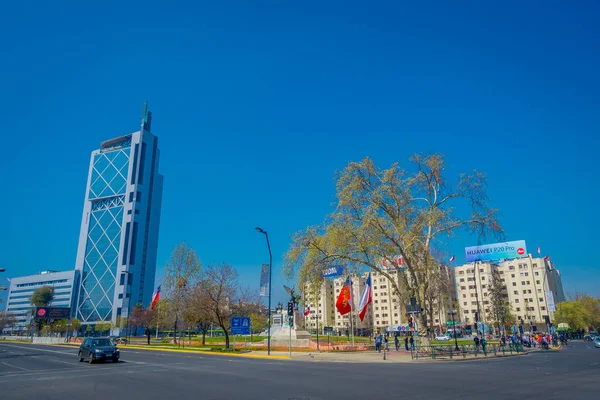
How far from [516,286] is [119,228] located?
509 ft

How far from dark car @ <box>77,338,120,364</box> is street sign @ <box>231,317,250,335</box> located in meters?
12.3

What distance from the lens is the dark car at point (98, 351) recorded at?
2555 cm

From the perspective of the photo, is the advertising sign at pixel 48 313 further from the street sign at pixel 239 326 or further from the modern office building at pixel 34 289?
the street sign at pixel 239 326

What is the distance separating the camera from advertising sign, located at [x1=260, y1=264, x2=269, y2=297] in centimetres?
4009

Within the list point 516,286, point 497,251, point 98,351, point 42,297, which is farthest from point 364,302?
point 42,297

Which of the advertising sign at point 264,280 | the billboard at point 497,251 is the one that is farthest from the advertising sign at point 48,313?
the billboard at point 497,251

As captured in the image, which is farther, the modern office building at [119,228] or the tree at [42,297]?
the modern office building at [119,228]

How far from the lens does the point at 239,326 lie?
37.4 m

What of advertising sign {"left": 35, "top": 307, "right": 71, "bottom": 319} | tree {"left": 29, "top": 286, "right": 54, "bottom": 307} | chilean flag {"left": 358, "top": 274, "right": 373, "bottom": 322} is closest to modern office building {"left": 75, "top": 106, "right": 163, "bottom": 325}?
tree {"left": 29, "top": 286, "right": 54, "bottom": 307}

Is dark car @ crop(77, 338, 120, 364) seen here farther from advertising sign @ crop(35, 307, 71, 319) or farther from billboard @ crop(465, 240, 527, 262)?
billboard @ crop(465, 240, 527, 262)

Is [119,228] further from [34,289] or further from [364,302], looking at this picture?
[364,302]

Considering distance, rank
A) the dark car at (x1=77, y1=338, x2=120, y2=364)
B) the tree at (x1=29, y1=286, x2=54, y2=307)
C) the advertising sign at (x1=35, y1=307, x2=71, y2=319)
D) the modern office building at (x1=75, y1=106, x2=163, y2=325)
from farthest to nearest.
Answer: the modern office building at (x1=75, y1=106, x2=163, y2=325) → the tree at (x1=29, y1=286, x2=54, y2=307) → the advertising sign at (x1=35, y1=307, x2=71, y2=319) → the dark car at (x1=77, y1=338, x2=120, y2=364)

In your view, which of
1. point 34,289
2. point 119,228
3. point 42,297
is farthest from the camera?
point 34,289

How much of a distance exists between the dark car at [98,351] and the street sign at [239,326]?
12295 mm
